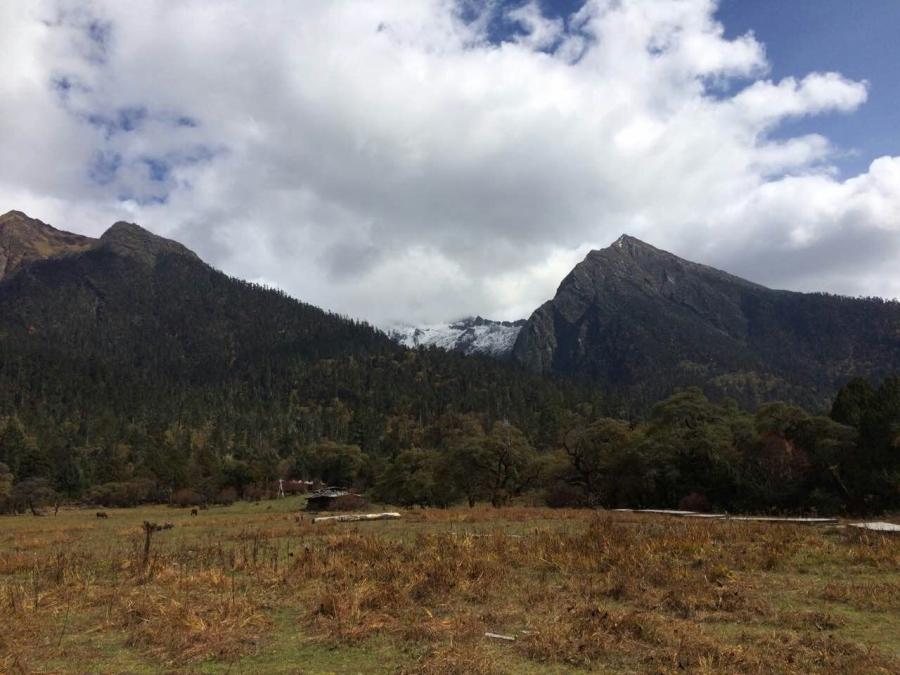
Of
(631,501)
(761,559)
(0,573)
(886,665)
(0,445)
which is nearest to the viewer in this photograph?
(886,665)

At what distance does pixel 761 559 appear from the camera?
600 inches

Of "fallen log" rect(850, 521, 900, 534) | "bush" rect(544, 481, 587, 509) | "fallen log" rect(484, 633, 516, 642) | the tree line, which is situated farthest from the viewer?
"bush" rect(544, 481, 587, 509)

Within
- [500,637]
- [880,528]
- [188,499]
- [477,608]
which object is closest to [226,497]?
[188,499]

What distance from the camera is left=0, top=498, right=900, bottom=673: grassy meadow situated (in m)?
8.73

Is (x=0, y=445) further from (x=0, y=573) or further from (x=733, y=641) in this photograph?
(x=733, y=641)

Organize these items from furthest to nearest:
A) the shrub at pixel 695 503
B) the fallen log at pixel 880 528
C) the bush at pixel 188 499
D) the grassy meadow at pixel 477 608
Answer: the bush at pixel 188 499 → the shrub at pixel 695 503 → the fallen log at pixel 880 528 → the grassy meadow at pixel 477 608

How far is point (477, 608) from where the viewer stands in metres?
11.7

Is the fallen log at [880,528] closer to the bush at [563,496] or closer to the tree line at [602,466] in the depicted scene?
the tree line at [602,466]

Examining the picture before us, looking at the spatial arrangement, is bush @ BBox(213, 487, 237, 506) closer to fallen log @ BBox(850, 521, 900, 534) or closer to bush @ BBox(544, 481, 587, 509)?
bush @ BBox(544, 481, 587, 509)

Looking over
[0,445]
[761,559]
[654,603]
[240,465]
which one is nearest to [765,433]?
[761,559]

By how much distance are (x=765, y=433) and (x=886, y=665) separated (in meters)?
48.9

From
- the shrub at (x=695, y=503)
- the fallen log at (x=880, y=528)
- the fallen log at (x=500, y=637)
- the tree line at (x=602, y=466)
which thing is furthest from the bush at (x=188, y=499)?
the fallen log at (x=500, y=637)

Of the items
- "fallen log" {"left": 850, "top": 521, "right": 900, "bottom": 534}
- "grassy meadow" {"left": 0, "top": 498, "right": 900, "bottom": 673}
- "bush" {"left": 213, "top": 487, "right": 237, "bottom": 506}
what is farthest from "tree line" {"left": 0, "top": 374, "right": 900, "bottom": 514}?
"grassy meadow" {"left": 0, "top": 498, "right": 900, "bottom": 673}

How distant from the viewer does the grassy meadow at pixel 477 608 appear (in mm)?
8727
